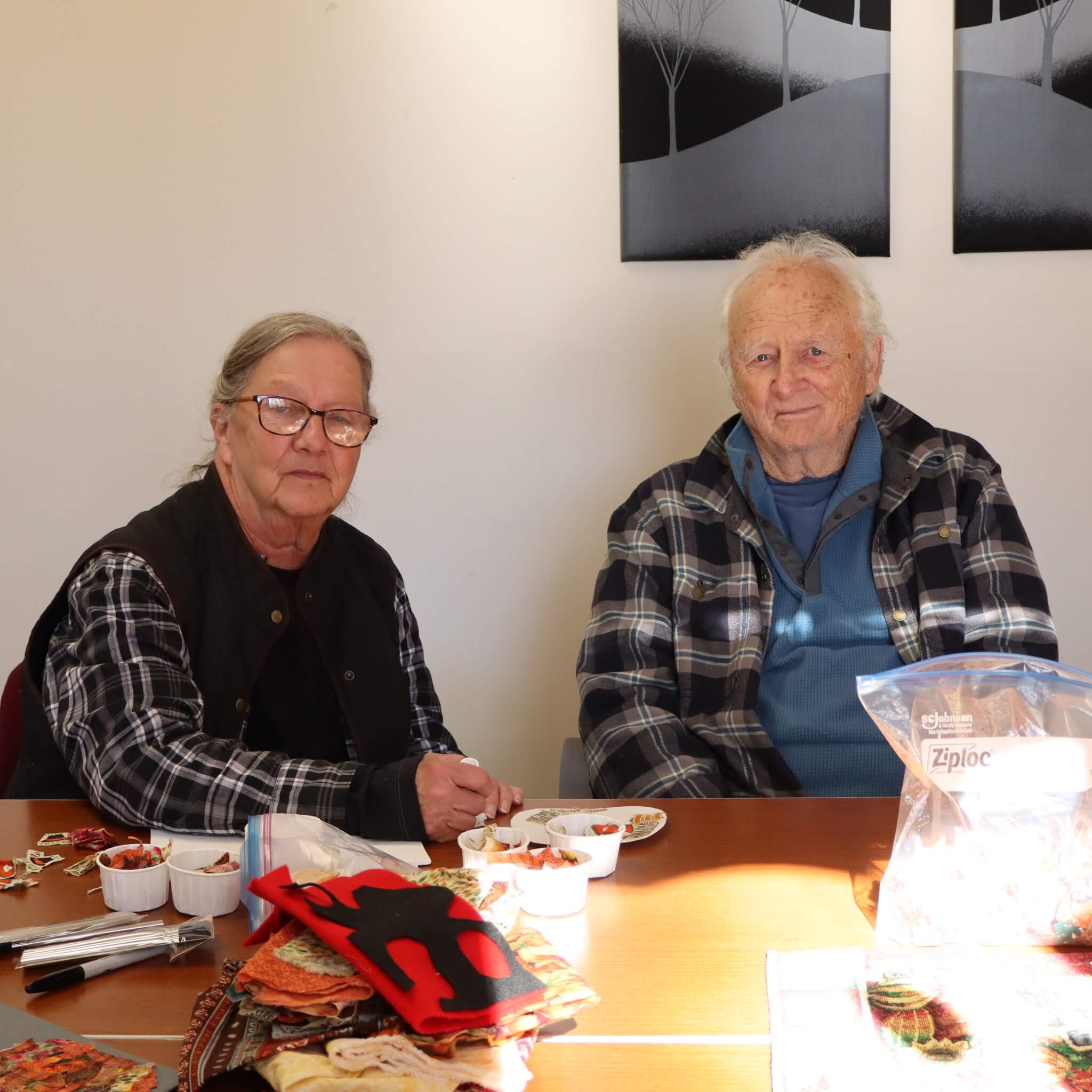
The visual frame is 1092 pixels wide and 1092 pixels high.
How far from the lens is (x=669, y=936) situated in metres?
1.10

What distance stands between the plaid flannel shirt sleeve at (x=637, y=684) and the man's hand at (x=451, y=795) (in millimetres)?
538

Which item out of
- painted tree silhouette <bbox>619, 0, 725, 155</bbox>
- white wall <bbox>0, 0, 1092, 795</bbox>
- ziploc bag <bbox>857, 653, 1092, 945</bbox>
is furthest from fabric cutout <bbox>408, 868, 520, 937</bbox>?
painted tree silhouette <bbox>619, 0, 725, 155</bbox>

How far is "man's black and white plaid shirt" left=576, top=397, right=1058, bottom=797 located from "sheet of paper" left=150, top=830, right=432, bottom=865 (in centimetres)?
66

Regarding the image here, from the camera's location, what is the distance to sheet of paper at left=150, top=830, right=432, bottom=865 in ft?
4.37

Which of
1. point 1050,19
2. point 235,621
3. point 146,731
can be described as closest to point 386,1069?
point 146,731

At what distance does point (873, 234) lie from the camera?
8.84 ft

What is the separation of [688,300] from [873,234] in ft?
1.46

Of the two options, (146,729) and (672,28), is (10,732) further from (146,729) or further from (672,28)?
(672,28)

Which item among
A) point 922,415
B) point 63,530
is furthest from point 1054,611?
point 63,530

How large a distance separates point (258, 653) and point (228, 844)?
1.57 feet

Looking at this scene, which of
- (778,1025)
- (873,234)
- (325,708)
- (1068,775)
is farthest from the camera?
(873,234)

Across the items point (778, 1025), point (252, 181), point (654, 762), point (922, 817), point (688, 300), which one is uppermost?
point (252, 181)

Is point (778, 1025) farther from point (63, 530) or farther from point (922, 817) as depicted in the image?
point (63, 530)

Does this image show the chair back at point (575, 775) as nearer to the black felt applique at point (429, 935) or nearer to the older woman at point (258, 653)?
the older woman at point (258, 653)
